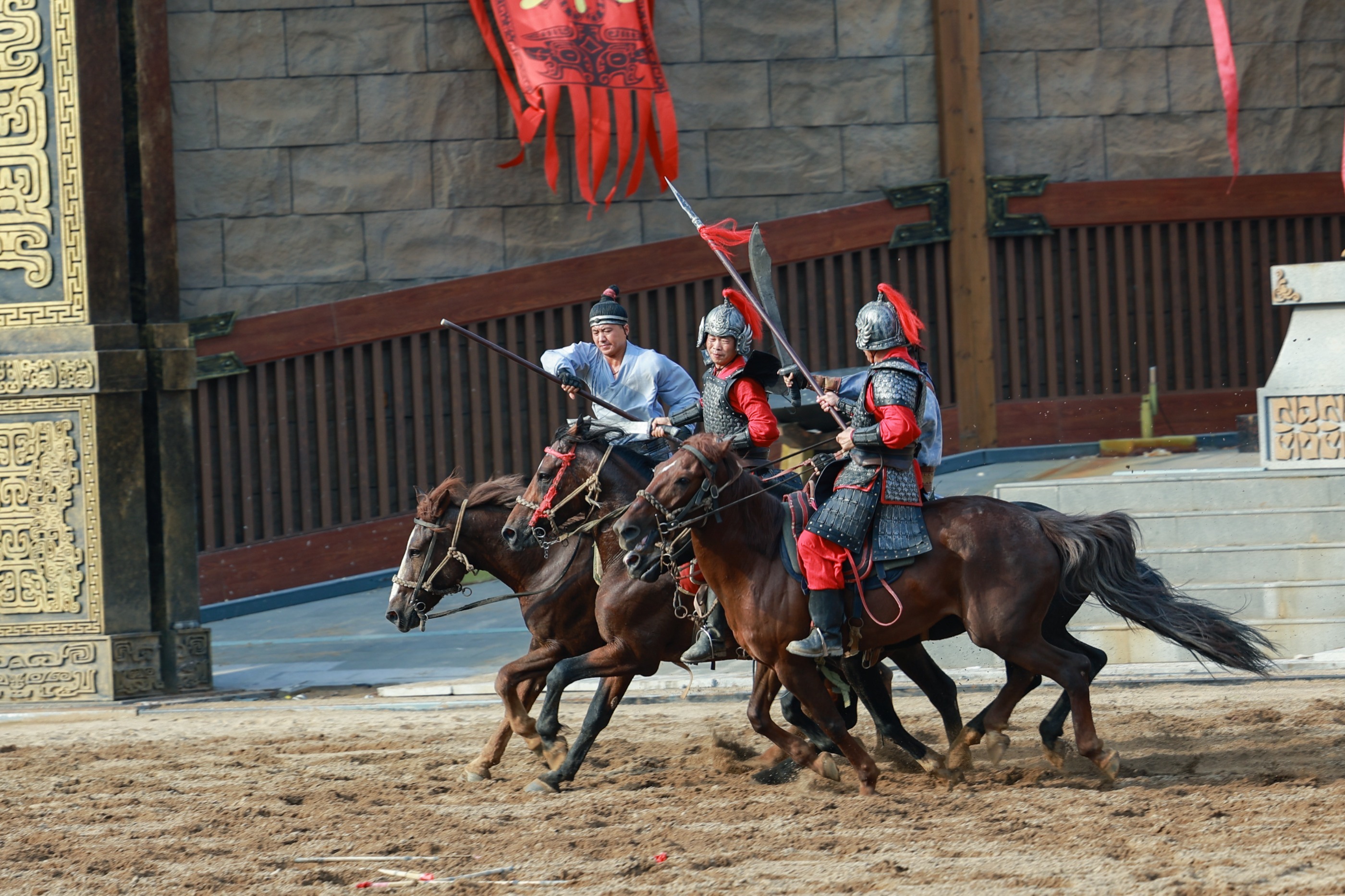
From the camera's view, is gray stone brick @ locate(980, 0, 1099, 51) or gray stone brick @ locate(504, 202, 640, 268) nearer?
gray stone brick @ locate(504, 202, 640, 268)

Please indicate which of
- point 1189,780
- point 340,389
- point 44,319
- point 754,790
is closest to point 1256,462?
point 1189,780

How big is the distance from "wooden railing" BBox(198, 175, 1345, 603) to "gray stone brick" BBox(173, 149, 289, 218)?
105cm

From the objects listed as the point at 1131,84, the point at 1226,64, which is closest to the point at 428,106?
the point at 1131,84

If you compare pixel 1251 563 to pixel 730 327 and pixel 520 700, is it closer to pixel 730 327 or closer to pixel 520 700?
pixel 730 327

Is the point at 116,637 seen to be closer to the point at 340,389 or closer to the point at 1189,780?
the point at 340,389

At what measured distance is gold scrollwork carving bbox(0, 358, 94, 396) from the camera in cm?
1052

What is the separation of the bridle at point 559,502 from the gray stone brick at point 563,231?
22.5 ft

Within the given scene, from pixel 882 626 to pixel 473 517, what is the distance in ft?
7.56

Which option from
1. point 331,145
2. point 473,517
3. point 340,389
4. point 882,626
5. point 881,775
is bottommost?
point 881,775

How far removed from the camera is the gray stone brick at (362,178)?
13797mm

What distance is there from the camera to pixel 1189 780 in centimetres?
669

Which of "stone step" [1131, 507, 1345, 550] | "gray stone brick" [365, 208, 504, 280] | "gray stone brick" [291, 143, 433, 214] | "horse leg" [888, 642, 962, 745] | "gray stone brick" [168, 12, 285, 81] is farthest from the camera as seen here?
"gray stone brick" [365, 208, 504, 280]

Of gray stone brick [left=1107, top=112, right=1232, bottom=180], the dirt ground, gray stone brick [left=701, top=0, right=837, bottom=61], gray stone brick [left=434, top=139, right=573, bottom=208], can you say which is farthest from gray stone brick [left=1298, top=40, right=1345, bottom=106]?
the dirt ground

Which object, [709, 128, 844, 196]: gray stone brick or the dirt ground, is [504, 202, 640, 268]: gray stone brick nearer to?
[709, 128, 844, 196]: gray stone brick
